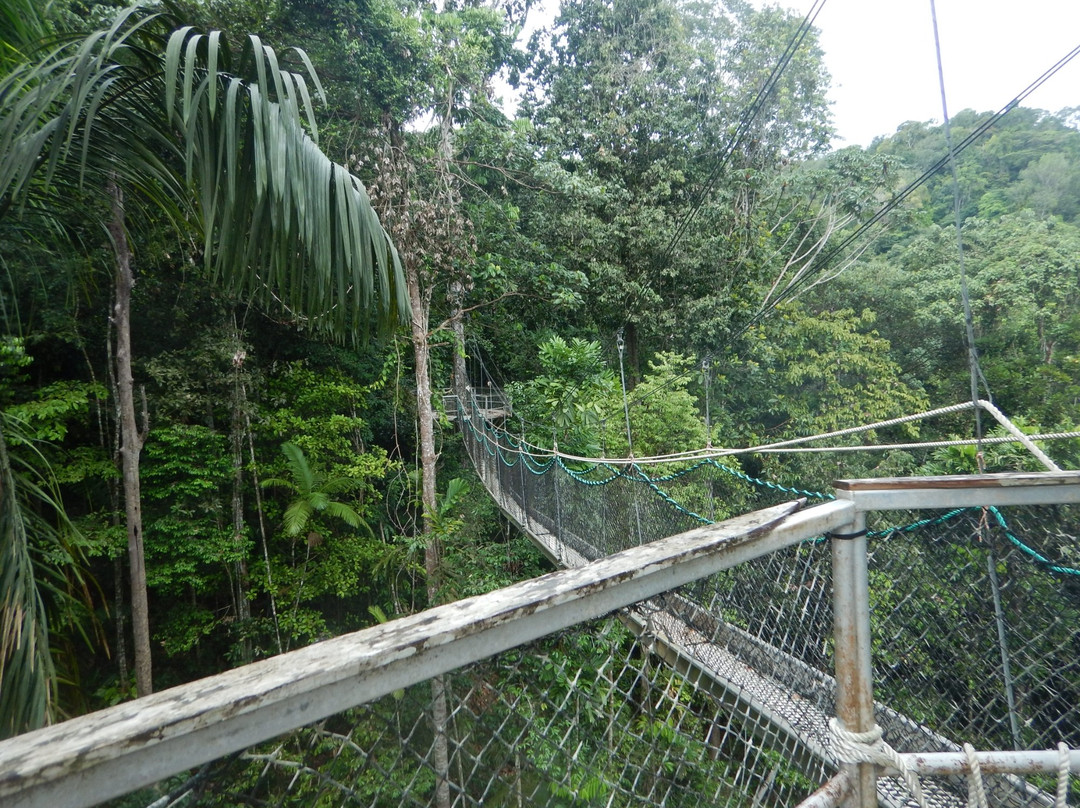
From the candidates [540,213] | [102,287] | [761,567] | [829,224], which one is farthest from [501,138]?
[829,224]

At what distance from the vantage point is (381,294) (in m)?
1.13

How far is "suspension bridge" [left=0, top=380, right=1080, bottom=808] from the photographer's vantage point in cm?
32

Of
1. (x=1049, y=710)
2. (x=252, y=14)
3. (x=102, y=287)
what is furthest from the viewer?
(x=102, y=287)

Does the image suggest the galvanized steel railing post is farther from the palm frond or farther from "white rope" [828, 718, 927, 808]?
the palm frond

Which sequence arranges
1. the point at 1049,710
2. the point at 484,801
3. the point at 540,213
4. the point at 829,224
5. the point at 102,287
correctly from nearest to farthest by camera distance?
the point at 484,801 < the point at 1049,710 < the point at 102,287 < the point at 540,213 < the point at 829,224

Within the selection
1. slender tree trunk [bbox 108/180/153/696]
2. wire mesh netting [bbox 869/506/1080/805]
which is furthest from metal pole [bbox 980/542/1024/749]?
slender tree trunk [bbox 108/180/153/696]

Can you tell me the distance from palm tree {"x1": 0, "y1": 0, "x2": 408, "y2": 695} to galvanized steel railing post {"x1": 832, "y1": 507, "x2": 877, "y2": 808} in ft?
3.01

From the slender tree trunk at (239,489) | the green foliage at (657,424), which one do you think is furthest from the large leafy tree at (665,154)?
the slender tree trunk at (239,489)

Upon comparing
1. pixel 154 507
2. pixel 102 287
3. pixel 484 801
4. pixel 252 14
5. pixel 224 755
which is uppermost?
pixel 252 14

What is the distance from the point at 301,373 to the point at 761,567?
20.2ft

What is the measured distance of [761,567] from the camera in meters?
0.66

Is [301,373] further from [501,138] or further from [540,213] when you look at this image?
[540,213]

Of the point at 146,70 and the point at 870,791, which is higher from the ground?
the point at 146,70

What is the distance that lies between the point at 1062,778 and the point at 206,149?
1.41 meters
